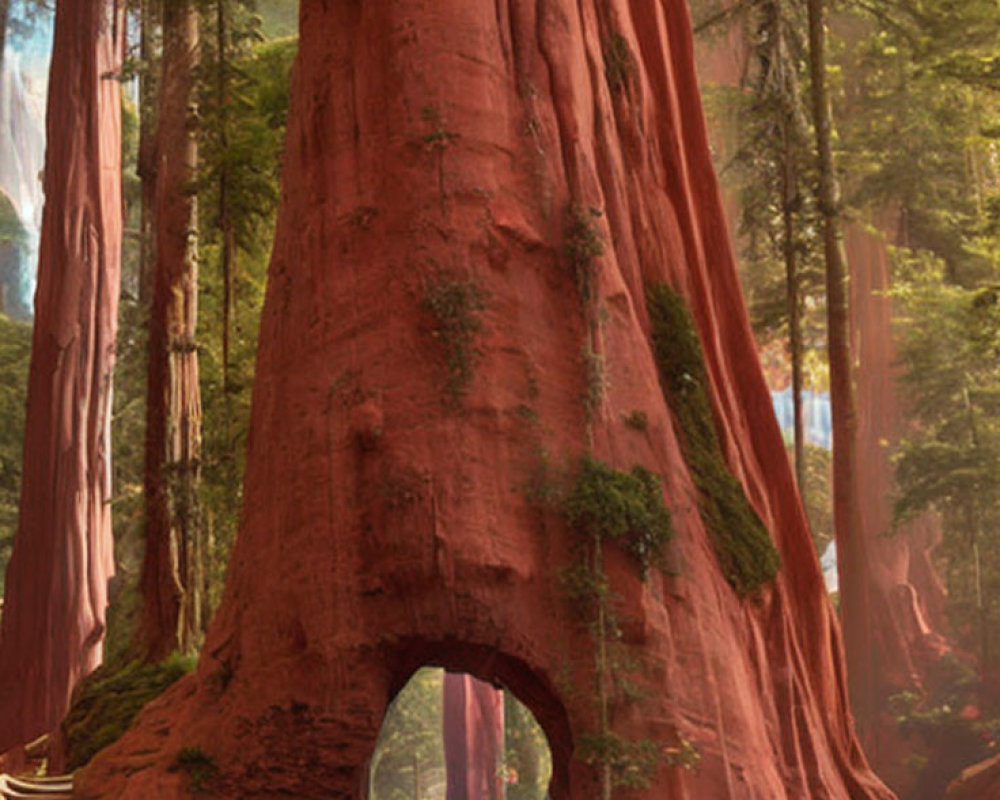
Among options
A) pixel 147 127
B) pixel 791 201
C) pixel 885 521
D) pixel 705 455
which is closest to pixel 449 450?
pixel 705 455

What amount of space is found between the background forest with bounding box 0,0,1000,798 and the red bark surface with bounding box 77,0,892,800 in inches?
142

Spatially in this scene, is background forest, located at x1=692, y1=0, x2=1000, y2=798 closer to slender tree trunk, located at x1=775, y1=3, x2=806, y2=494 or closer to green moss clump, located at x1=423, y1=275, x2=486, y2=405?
slender tree trunk, located at x1=775, y1=3, x2=806, y2=494

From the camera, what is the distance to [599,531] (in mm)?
9102

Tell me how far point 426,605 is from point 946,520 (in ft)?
66.9

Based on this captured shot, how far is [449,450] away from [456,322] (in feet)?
3.03

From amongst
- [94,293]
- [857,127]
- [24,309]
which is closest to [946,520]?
[857,127]

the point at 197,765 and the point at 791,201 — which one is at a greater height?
the point at 791,201

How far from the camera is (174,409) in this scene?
13547mm

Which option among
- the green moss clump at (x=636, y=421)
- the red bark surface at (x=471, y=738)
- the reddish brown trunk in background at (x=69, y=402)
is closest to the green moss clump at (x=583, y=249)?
the green moss clump at (x=636, y=421)

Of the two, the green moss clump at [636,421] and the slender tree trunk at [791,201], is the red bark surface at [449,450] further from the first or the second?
the slender tree trunk at [791,201]

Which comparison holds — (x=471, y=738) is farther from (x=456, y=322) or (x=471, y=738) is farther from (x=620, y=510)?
(x=456, y=322)

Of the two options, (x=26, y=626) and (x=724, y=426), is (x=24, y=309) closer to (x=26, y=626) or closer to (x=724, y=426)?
(x=26, y=626)

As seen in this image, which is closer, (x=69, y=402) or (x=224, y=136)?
(x=224, y=136)

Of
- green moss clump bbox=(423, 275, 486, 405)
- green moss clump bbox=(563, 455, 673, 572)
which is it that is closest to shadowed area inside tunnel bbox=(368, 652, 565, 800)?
green moss clump bbox=(563, 455, 673, 572)
